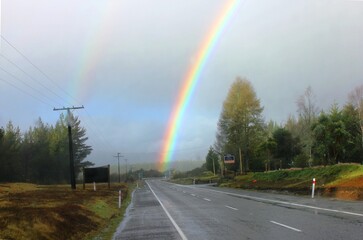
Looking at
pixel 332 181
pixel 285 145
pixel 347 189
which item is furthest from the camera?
pixel 285 145

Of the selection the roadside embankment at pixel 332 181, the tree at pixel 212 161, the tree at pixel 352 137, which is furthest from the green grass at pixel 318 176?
the tree at pixel 212 161

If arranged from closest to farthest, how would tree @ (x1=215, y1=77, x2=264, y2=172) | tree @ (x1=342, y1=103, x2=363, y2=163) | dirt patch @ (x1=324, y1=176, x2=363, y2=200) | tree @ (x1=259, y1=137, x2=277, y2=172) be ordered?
dirt patch @ (x1=324, y1=176, x2=363, y2=200) < tree @ (x1=342, y1=103, x2=363, y2=163) < tree @ (x1=259, y1=137, x2=277, y2=172) < tree @ (x1=215, y1=77, x2=264, y2=172)

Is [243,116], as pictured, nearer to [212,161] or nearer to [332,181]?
[332,181]

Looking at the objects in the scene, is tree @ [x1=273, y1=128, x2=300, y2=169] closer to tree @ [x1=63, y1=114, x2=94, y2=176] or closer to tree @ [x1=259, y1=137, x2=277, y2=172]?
tree @ [x1=259, y1=137, x2=277, y2=172]

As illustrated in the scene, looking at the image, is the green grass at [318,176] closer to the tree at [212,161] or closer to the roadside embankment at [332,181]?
the roadside embankment at [332,181]

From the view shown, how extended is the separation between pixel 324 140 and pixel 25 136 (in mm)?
94434

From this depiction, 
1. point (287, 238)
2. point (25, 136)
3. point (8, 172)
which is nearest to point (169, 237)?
point (287, 238)

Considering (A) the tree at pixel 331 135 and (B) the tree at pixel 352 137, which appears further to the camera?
(B) the tree at pixel 352 137

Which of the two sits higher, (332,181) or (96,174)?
(96,174)

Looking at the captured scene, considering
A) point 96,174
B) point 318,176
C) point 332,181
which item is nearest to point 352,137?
point 318,176

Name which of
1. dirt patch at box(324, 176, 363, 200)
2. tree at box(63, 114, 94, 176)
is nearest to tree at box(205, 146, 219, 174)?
tree at box(63, 114, 94, 176)

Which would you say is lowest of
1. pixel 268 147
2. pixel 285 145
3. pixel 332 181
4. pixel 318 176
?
pixel 332 181

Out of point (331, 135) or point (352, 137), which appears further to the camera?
point (352, 137)

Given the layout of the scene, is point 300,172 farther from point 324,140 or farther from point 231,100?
point 231,100
